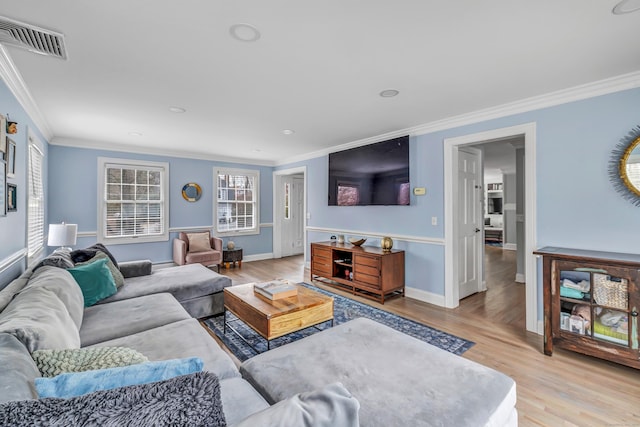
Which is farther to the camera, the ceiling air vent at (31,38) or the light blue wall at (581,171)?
the light blue wall at (581,171)

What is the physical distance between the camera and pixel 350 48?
6.55 ft

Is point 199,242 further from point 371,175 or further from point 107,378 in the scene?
point 107,378

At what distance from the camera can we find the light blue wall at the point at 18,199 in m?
2.24

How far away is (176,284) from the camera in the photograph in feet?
10.0

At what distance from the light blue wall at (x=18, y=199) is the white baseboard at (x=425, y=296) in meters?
4.13

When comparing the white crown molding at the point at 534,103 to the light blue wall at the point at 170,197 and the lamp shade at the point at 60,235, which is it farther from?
the lamp shade at the point at 60,235

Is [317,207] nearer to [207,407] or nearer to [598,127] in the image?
[598,127]

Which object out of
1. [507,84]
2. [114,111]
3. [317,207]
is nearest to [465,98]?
[507,84]

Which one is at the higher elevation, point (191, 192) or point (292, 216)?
point (191, 192)

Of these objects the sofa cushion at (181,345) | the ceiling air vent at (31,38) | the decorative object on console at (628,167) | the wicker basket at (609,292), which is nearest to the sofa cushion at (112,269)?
the sofa cushion at (181,345)

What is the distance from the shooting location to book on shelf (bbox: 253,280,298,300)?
260 centimetres

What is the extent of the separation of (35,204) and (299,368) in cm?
407

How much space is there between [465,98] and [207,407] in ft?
10.6

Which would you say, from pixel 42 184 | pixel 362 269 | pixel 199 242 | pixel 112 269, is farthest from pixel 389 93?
pixel 42 184
